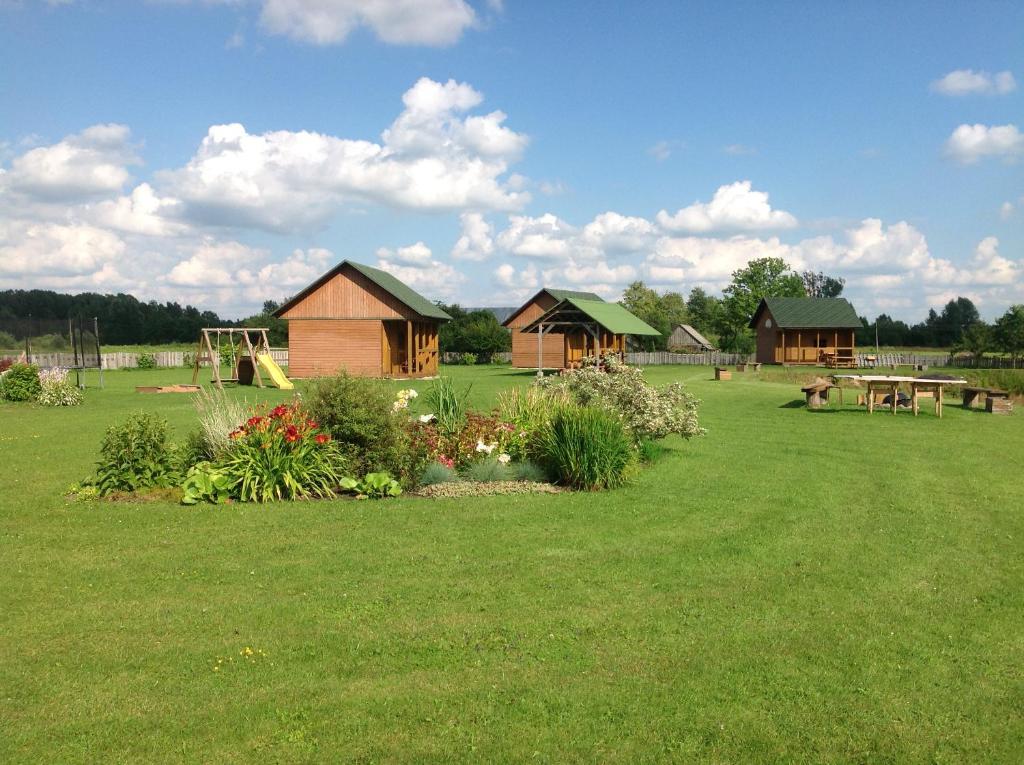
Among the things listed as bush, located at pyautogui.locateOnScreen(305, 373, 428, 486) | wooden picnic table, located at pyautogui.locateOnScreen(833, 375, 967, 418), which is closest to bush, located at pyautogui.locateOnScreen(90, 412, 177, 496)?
bush, located at pyautogui.locateOnScreen(305, 373, 428, 486)

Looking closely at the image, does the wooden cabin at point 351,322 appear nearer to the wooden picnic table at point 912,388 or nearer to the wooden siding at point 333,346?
the wooden siding at point 333,346

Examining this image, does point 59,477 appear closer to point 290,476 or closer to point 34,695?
point 290,476

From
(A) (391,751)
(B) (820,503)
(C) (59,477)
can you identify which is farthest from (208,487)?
(B) (820,503)

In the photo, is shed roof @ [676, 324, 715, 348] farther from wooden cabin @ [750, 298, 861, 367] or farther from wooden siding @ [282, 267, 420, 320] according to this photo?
wooden siding @ [282, 267, 420, 320]

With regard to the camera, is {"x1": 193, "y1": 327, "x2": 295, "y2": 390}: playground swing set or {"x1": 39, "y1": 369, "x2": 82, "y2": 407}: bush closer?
{"x1": 39, "y1": 369, "x2": 82, "y2": 407}: bush

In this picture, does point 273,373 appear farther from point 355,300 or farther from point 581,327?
point 581,327

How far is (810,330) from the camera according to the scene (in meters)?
54.1

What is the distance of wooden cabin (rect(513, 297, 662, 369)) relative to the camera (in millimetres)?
39156

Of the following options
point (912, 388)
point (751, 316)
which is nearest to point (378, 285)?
point (912, 388)

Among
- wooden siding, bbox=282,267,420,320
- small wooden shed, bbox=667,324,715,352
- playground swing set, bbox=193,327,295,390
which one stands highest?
wooden siding, bbox=282,267,420,320

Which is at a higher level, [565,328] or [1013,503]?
[565,328]

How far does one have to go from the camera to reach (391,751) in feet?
13.5

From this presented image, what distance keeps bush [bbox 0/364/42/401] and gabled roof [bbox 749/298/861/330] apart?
43.3 metres

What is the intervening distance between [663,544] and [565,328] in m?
36.8
